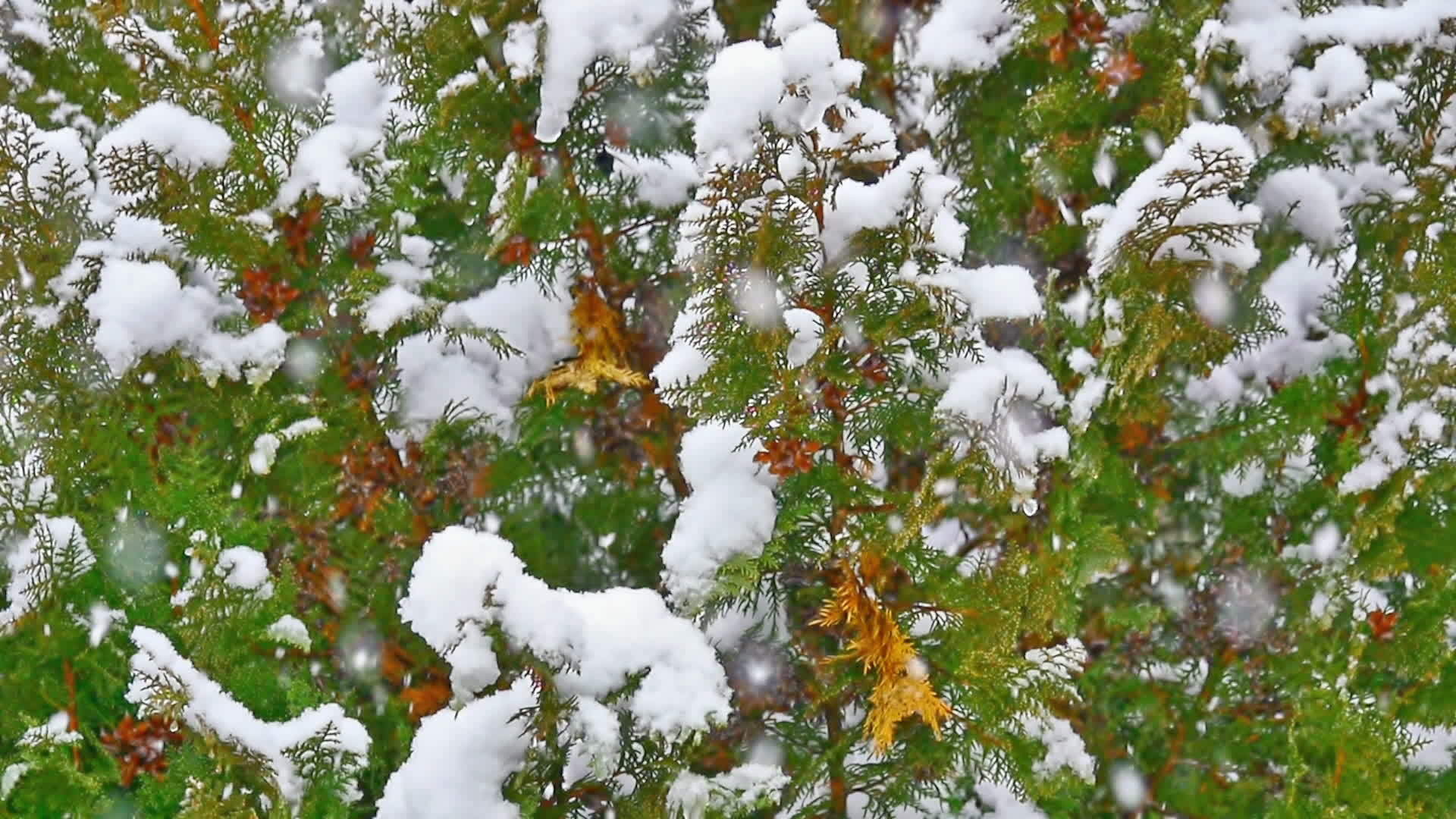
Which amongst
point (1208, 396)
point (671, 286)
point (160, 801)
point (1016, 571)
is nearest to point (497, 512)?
point (671, 286)

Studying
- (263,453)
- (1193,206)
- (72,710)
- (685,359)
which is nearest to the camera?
(685,359)

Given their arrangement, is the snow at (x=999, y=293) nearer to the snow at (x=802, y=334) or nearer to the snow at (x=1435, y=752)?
the snow at (x=802, y=334)

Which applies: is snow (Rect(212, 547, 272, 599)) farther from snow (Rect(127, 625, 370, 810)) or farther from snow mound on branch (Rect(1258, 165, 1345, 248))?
snow mound on branch (Rect(1258, 165, 1345, 248))

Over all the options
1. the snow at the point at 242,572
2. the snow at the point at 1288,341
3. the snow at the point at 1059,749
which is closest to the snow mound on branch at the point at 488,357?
the snow at the point at 242,572

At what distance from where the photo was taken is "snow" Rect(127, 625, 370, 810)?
1.82m

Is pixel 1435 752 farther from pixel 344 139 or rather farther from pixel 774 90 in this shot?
pixel 344 139

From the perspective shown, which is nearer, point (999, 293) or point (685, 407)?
point (999, 293)

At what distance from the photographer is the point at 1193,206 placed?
181 cm

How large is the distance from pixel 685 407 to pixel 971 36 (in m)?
1.08

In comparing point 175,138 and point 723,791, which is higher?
point 175,138

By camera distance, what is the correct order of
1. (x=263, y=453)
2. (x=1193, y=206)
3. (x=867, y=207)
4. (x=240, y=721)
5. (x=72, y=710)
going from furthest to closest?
(x=72, y=710) → (x=263, y=453) → (x=240, y=721) → (x=1193, y=206) → (x=867, y=207)

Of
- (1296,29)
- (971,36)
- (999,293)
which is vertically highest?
(971,36)

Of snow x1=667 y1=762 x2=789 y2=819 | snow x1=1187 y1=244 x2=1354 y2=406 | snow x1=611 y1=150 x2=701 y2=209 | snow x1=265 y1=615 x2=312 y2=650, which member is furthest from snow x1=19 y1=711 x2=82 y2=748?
snow x1=1187 y1=244 x2=1354 y2=406

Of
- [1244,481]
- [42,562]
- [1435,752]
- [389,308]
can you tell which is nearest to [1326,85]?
[1244,481]
